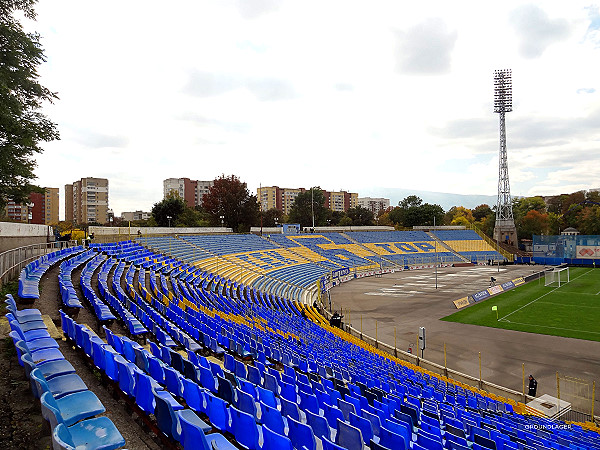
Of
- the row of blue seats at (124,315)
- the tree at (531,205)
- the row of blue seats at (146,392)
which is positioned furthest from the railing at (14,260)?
the tree at (531,205)

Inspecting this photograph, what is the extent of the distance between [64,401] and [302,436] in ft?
10.1

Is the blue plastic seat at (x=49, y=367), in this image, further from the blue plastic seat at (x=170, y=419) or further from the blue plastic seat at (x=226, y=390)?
the blue plastic seat at (x=226, y=390)

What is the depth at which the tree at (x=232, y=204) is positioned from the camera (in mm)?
64250

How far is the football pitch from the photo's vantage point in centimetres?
2620

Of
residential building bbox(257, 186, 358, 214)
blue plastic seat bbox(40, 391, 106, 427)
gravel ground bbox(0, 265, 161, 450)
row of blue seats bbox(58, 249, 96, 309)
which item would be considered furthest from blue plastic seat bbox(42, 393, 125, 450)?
residential building bbox(257, 186, 358, 214)

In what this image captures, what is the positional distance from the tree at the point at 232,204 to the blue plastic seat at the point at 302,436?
196 feet

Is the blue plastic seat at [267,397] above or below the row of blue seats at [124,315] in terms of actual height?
below

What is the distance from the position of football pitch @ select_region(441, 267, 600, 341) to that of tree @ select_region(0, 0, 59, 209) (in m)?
28.1

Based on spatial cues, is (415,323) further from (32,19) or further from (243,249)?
(32,19)

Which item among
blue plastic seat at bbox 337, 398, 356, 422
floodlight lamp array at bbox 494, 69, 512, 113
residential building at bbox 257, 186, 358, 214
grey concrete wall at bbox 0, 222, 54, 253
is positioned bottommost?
blue plastic seat at bbox 337, 398, 356, 422

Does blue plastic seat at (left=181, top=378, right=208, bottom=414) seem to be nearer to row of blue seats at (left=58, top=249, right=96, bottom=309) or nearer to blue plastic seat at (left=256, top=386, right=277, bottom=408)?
blue plastic seat at (left=256, top=386, right=277, bottom=408)

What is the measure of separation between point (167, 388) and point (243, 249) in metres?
39.3

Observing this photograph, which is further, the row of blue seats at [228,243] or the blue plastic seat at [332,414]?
the row of blue seats at [228,243]

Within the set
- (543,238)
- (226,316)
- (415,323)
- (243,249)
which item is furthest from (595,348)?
(543,238)
